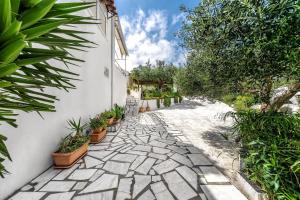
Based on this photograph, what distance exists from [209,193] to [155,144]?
2.73 meters

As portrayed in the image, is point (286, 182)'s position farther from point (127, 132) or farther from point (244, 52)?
point (127, 132)

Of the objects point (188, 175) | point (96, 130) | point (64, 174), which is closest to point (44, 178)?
point (64, 174)

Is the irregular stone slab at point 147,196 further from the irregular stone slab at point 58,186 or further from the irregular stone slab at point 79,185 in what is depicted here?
the irregular stone slab at point 58,186

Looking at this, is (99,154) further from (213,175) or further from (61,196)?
(213,175)

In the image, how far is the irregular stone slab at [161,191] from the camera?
2.75 meters

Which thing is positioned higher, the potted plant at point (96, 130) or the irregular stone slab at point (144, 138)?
the potted plant at point (96, 130)

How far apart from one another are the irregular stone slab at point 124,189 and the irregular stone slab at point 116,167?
31 centimetres

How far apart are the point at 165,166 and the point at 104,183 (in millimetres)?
1404

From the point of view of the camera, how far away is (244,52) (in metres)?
2.93

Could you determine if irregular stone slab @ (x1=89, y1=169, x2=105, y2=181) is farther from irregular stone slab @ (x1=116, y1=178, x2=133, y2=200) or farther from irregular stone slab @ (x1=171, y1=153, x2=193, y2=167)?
irregular stone slab @ (x1=171, y1=153, x2=193, y2=167)

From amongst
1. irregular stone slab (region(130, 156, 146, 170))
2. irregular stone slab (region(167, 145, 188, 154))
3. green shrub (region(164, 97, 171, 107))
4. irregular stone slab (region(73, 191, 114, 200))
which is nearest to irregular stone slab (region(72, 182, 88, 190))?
irregular stone slab (region(73, 191, 114, 200))

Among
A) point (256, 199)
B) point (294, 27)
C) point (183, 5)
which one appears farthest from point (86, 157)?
point (294, 27)

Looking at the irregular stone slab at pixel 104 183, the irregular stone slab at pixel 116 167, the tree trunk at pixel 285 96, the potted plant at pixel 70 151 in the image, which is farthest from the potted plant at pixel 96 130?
the tree trunk at pixel 285 96

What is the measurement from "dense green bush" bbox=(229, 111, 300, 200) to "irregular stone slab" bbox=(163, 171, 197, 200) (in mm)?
1073
